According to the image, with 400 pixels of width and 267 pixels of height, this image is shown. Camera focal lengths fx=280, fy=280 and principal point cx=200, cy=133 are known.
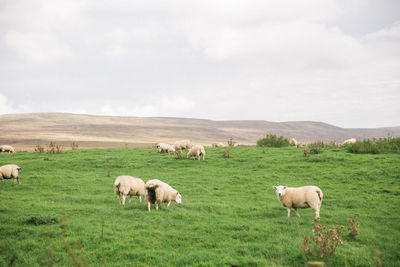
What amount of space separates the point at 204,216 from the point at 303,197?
407 cm

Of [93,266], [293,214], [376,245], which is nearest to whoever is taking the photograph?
[93,266]

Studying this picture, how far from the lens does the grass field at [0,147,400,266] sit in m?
7.72

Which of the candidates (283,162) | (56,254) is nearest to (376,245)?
(56,254)

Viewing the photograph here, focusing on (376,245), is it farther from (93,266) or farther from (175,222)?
(93,266)

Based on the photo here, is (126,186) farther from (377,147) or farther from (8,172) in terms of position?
(377,147)

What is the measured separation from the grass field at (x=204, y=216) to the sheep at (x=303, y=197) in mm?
579

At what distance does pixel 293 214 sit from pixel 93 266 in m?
8.39

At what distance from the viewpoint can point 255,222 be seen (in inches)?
423

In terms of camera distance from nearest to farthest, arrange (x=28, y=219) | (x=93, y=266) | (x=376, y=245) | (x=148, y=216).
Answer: (x=93, y=266) → (x=376, y=245) → (x=28, y=219) → (x=148, y=216)

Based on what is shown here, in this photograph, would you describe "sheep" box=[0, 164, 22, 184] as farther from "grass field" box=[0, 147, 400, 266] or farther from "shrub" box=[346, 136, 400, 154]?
"shrub" box=[346, 136, 400, 154]

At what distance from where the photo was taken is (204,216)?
11.2 m

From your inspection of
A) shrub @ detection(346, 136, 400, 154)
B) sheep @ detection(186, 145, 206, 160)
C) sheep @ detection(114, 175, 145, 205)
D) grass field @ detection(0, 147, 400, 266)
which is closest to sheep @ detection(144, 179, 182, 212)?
grass field @ detection(0, 147, 400, 266)

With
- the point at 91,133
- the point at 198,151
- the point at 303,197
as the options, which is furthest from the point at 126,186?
the point at 91,133

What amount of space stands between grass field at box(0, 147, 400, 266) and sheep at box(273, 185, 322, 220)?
0.58 metres
